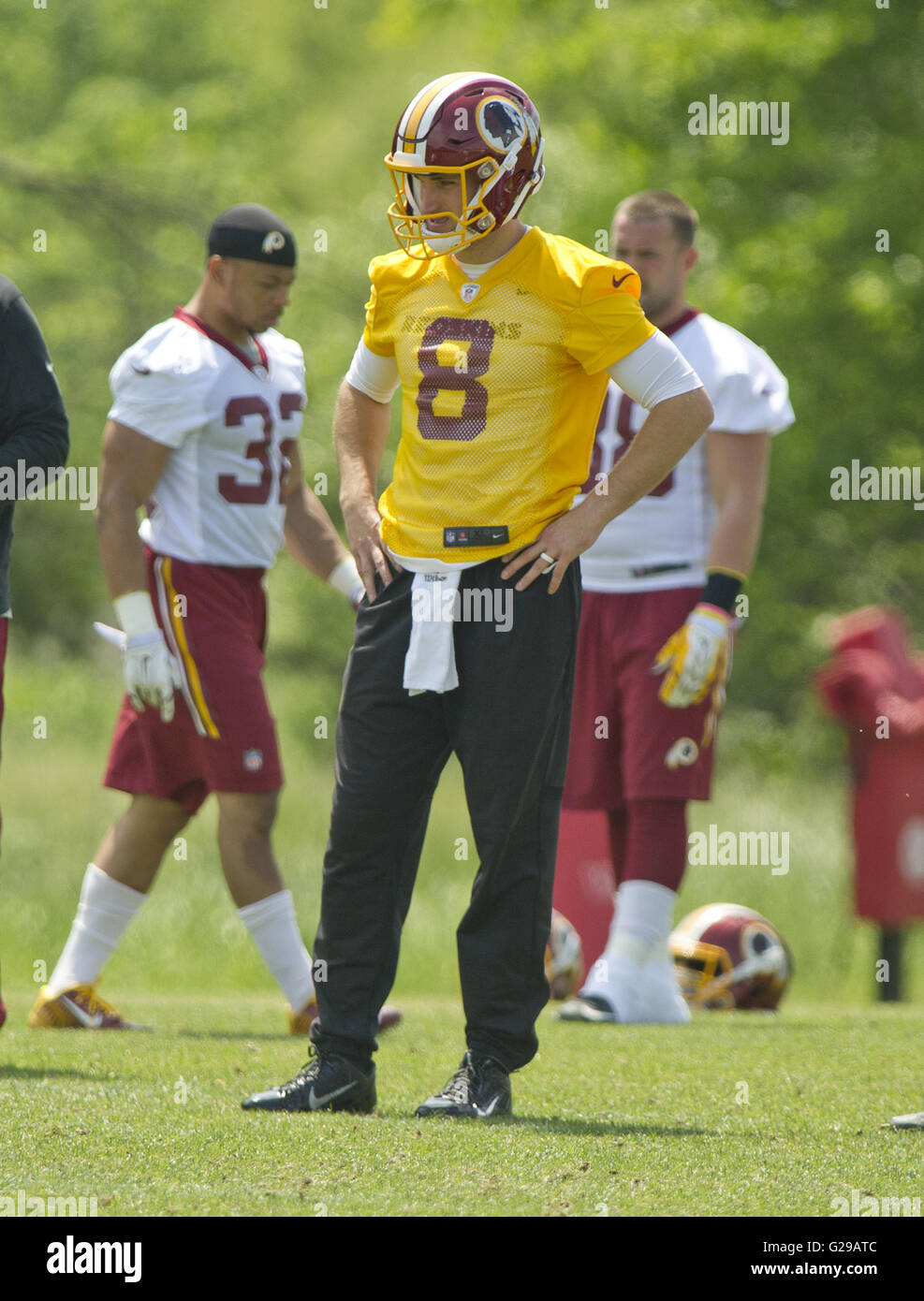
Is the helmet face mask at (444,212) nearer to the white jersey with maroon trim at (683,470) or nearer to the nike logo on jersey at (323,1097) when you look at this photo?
the nike logo on jersey at (323,1097)

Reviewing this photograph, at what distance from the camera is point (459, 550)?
4031 mm

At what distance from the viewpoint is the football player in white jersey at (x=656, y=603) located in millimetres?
6148

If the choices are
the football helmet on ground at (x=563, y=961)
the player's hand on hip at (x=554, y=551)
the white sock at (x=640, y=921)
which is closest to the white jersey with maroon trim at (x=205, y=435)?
the white sock at (x=640, y=921)

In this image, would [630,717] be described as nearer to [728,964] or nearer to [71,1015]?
[728,964]

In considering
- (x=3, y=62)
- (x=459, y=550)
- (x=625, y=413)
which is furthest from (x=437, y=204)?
(x=3, y=62)

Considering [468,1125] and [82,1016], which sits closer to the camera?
[468,1125]

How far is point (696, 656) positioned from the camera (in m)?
5.73

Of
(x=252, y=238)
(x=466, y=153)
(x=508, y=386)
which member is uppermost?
(x=252, y=238)

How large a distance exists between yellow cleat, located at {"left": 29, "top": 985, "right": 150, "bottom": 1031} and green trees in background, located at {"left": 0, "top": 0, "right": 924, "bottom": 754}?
32.0ft

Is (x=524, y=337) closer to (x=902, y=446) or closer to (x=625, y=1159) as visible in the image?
(x=625, y=1159)

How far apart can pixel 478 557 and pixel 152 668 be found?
1653 millimetres

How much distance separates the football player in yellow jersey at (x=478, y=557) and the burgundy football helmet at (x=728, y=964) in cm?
297

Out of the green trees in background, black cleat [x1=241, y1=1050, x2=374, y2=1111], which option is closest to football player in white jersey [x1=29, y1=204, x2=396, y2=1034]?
black cleat [x1=241, y1=1050, x2=374, y2=1111]

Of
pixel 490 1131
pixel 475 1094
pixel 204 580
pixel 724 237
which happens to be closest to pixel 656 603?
pixel 204 580
